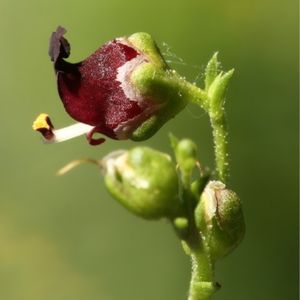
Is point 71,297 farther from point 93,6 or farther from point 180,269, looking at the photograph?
point 93,6

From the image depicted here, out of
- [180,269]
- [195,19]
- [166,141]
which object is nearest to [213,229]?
[180,269]

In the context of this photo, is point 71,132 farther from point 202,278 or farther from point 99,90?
point 202,278

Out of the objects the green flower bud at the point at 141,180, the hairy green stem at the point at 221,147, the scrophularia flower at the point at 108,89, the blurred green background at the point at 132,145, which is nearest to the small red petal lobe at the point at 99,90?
the scrophularia flower at the point at 108,89

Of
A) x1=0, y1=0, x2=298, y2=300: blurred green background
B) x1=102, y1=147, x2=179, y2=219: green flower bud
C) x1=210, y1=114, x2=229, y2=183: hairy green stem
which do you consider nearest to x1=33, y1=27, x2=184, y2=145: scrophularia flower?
x1=210, y1=114, x2=229, y2=183: hairy green stem

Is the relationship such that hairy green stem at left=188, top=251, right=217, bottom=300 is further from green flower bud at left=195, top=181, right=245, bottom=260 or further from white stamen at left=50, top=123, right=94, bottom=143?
white stamen at left=50, top=123, right=94, bottom=143

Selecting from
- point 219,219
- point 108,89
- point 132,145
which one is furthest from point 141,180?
point 132,145

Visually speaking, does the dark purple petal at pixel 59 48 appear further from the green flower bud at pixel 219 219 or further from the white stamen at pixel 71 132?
the green flower bud at pixel 219 219

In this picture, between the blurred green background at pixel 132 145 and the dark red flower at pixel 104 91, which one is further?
the blurred green background at pixel 132 145
